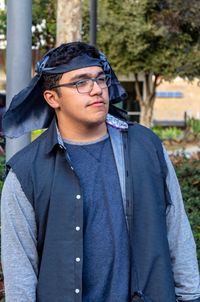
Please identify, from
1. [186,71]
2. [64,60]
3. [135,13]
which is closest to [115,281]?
[64,60]

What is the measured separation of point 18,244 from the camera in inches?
94.3

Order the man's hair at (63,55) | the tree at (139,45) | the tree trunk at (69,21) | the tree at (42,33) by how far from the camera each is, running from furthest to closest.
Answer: the tree at (42,33)
the tree at (139,45)
the tree trunk at (69,21)
the man's hair at (63,55)

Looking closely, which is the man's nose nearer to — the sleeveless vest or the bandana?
the bandana

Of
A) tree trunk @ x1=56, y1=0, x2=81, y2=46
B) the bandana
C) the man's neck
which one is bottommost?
the man's neck

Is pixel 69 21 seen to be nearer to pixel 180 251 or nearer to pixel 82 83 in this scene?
pixel 82 83

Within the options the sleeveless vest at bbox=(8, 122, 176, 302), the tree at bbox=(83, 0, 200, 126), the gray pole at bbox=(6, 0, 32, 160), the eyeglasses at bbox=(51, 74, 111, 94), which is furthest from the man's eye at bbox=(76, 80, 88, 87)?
the tree at bbox=(83, 0, 200, 126)

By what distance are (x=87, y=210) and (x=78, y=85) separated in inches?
18.8

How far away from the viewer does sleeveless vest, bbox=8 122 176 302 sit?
2352mm

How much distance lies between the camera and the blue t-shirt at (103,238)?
2371mm

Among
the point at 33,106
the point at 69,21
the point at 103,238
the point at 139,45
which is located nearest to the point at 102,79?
the point at 33,106

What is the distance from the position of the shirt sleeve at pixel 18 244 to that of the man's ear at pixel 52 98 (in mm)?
330

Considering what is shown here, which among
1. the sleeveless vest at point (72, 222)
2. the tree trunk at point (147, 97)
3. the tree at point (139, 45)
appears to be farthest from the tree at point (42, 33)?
the sleeveless vest at point (72, 222)

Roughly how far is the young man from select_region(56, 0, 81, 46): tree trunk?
6218mm

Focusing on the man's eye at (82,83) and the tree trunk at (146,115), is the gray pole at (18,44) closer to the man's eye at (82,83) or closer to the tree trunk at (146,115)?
the man's eye at (82,83)
